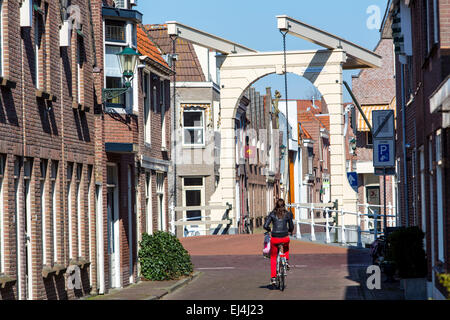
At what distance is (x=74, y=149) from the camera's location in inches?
656

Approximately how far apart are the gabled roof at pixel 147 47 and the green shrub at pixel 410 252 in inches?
354

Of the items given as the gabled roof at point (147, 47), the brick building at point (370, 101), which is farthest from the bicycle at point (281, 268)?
the brick building at point (370, 101)

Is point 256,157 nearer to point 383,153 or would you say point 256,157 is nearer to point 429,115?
point 383,153

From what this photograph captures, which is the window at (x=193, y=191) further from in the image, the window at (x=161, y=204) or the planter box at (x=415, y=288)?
the planter box at (x=415, y=288)

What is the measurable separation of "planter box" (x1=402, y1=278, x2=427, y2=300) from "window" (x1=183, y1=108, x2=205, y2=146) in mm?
27951

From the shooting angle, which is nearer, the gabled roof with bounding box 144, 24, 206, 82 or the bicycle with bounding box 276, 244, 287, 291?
the bicycle with bounding box 276, 244, 287, 291

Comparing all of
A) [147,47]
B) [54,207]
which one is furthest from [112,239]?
[147,47]

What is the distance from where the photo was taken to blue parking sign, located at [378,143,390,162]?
19.9 m

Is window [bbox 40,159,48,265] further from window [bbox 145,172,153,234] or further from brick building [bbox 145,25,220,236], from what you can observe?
brick building [bbox 145,25,220,236]

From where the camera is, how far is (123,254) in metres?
19.7

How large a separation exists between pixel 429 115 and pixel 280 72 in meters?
22.2

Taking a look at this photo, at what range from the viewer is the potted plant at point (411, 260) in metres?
15.2

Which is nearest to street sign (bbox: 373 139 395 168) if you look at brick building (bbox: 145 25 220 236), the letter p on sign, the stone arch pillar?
the letter p on sign
